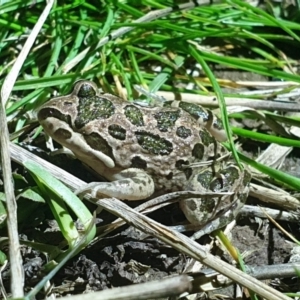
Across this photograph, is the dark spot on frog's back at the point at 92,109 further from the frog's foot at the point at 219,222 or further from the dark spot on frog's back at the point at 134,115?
the frog's foot at the point at 219,222

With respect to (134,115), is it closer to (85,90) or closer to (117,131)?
(117,131)

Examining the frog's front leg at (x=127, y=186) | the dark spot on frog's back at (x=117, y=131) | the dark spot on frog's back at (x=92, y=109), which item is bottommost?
the frog's front leg at (x=127, y=186)

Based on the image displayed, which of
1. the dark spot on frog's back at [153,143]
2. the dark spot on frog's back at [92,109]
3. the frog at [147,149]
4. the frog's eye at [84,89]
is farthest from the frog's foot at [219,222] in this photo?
the frog's eye at [84,89]

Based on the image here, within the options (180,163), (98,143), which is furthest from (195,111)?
(98,143)

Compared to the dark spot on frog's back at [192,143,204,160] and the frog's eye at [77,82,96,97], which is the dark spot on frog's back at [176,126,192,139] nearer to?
the dark spot on frog's back at [192,143,204,160]

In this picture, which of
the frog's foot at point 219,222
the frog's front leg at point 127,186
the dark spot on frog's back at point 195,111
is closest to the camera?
the frog's front leg at point 127,186

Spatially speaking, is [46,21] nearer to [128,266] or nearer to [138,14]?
[138,14]

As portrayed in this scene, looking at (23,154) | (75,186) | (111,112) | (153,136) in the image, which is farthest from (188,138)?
(23,154)
